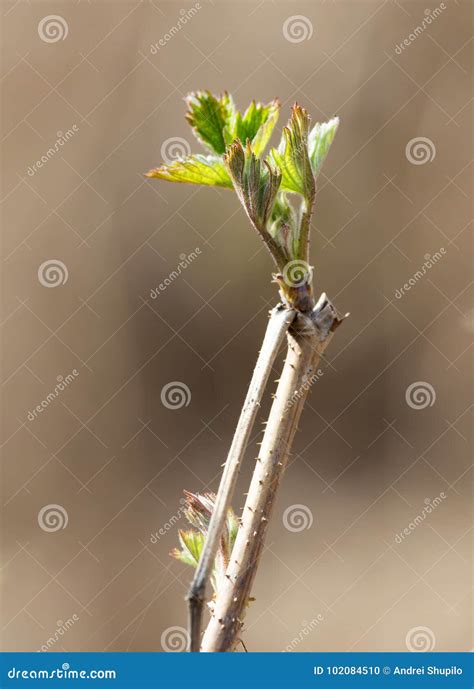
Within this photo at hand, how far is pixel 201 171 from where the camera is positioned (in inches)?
9.9

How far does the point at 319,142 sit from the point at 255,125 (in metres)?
0.03

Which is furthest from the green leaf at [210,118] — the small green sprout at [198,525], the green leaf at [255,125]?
the small green sprout at [198,525]

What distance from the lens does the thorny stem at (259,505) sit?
0.22m

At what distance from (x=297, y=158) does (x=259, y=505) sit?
0.39ft

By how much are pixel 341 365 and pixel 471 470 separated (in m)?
0.30

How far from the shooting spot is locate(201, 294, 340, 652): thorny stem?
0.71ft

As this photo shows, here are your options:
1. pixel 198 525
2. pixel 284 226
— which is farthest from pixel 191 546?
pixel 284 226

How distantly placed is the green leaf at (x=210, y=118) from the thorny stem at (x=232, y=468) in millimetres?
81

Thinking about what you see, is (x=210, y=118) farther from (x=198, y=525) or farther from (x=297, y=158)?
(x=198, y=525)

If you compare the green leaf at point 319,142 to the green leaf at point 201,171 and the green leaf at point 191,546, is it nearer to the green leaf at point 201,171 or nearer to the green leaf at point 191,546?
the green leaf at point 201,171

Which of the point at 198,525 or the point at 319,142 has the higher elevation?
the point at 319,142

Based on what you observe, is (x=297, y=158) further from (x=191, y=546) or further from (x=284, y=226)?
(x=191, y=546)

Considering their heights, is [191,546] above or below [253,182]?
below

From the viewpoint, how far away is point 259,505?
0.71 ft
